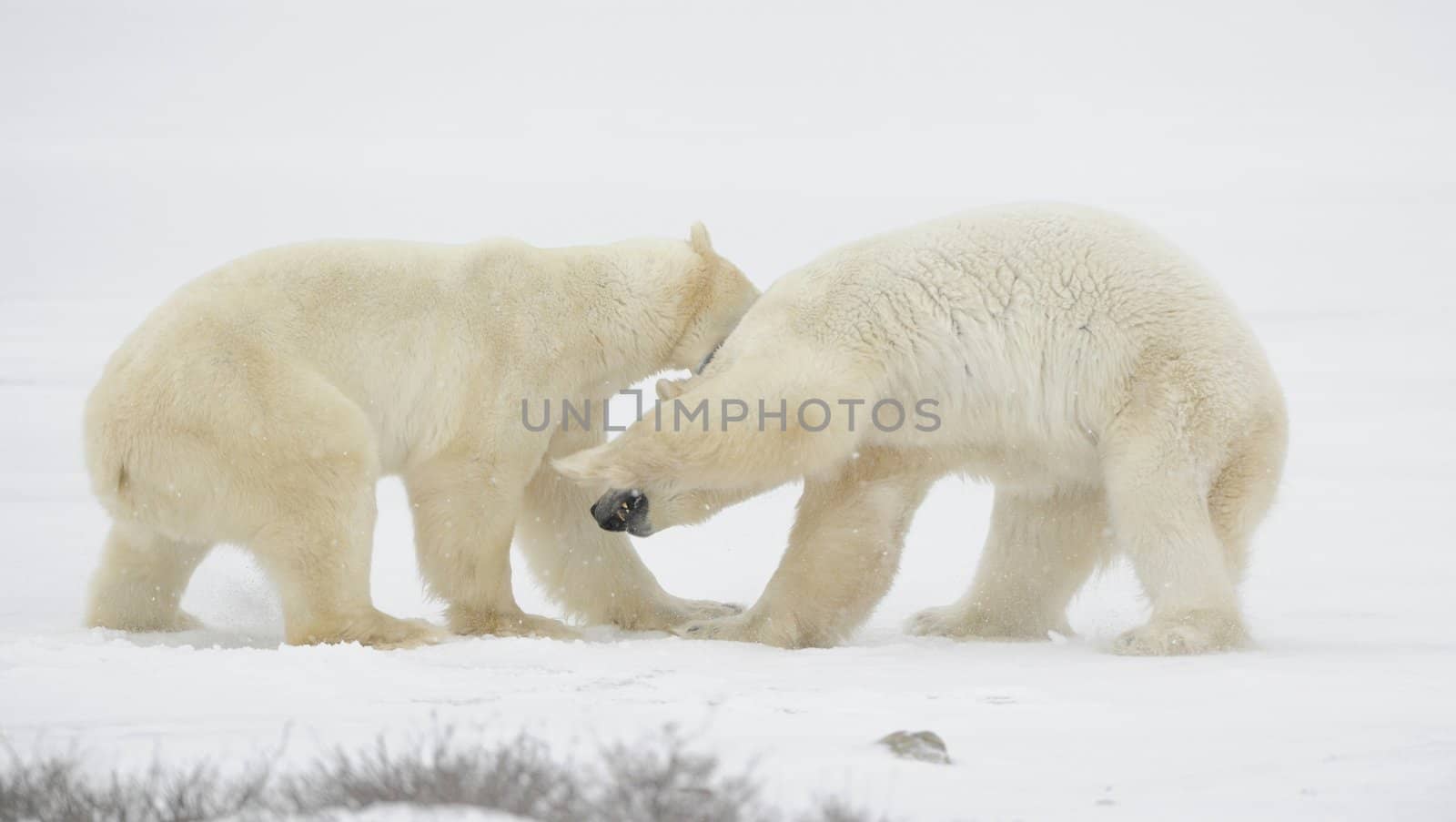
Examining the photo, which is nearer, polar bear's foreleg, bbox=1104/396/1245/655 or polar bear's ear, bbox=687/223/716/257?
polar bear's foreleg, bbox=1104/396/1245/655

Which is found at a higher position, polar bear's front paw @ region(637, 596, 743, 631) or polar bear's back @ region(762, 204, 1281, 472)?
polar bear's back @ region(762, 204, 1281, 472)

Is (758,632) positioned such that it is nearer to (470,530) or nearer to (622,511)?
(622,511)

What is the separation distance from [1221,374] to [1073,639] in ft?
3.65

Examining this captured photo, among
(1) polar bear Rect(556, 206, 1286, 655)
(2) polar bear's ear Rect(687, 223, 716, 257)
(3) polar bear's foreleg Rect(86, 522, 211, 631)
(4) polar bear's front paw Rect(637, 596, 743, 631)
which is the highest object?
(2) polar bear's ear Rect(687, 223, 716, 257)

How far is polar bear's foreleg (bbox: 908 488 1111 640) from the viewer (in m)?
5.55

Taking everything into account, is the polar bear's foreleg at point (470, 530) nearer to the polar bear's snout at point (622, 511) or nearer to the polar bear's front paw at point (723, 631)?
the polar bear's snout at point (622, 511)

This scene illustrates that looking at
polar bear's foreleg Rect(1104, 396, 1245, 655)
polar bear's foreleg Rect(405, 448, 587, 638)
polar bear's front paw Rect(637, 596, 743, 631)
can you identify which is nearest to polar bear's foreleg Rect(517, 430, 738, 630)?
polar bear's front paw Rect(637, 596, 743, 631)

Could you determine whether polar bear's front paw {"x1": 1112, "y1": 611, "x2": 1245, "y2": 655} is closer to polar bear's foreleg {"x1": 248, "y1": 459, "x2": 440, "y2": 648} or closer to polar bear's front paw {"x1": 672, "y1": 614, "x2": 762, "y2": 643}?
polar bear's front paw {"x1": 672, "y1": 614, "x2": 762, "y2": 643}

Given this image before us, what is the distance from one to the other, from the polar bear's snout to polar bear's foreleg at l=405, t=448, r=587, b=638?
0.34 metres

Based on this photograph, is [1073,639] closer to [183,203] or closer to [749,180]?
[183,203]

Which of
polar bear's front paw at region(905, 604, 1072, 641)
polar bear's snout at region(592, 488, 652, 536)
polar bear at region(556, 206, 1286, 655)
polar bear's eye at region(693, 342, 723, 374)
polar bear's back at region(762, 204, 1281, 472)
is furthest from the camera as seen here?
polar bear's front paw at region(905, 604, 1072, 641)

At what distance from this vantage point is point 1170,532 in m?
A: 4.80

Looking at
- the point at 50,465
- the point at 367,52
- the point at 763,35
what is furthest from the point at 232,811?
the point at 763,35

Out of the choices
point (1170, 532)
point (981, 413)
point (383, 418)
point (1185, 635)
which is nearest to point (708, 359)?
point (981, 413)
